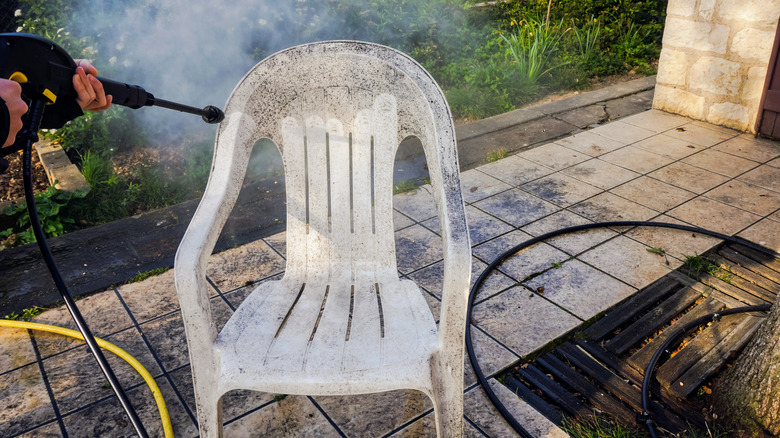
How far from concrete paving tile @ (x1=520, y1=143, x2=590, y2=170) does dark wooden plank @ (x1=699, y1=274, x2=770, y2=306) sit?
5.33 ft

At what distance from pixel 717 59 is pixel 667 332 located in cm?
346

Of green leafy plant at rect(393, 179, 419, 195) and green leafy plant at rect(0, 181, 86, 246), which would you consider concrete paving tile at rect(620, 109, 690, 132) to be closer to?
green leafy plant at rect(393, 179, 419, 195)

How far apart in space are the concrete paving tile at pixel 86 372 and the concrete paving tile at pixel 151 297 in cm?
20

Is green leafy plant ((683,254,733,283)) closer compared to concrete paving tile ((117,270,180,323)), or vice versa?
concrete paving tile ((117,270,180,323))

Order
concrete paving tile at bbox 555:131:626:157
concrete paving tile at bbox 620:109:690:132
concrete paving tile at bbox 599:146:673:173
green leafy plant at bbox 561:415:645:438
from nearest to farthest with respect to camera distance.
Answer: green leafy plant at bbox 561:415:645:438, concrete paving tile at bbox 599:146:673:173, concrete paving tile at bbox 555:131:626:157, concrete paving tile at bbox 620:109:690:132

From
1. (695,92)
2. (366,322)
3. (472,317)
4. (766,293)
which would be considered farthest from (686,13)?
(366,322)

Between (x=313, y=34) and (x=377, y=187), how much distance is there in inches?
164

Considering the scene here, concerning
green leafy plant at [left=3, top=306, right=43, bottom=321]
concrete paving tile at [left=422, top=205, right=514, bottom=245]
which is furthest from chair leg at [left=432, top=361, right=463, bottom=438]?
green leafy plant at [left=3, top=306, right=43, bottom=321]

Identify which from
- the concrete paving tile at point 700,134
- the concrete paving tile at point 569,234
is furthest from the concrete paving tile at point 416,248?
the concrete paving tile at point 700,134

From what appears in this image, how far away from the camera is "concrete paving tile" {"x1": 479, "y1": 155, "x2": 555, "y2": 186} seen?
438 cm

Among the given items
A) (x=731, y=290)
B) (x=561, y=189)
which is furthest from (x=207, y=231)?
(x=561, y=189)

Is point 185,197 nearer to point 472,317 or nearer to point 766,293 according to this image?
point 472,317

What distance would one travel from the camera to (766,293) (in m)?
3.00

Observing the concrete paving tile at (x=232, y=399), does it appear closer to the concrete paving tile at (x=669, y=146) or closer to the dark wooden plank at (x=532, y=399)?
the dark wooden plank at (x=532, y=399)
